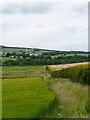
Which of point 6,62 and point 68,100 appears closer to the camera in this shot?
point 68,100

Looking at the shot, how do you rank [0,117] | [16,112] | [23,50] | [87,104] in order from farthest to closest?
[23,50] < [87,104] < [16,112] < [0,117]

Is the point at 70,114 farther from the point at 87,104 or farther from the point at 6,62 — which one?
the point at 6,62

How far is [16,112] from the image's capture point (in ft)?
52.2

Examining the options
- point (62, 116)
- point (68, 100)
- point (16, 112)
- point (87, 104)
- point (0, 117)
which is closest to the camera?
Result: point (0, 117)

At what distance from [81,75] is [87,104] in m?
14.0

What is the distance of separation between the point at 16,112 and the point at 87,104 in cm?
542

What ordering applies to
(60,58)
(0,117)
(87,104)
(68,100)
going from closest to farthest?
1. (0,117)
2. (87,104)
3. (68,100)
4. (60,58)

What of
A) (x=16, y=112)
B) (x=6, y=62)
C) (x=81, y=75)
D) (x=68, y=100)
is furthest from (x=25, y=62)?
(x=16, y=112)

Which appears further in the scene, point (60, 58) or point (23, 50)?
point (23, 50)

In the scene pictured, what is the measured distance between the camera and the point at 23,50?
11269 centimetres

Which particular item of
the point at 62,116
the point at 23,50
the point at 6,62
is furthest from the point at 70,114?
the point at 23,50

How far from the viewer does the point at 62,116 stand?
672 inches

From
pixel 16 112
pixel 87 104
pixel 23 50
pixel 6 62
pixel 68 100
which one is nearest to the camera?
pixel 16 112

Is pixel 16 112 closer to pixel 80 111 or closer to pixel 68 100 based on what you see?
pixel 80 111
